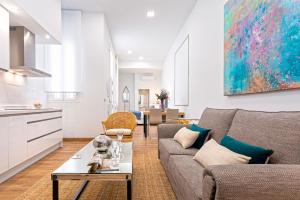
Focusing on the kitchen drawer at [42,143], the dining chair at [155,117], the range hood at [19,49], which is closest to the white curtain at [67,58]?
the kitchen drawer at [42,143]

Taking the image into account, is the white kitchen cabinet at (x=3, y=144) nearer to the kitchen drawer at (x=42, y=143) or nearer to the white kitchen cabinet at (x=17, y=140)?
the white kitchen cabinet at (x=17, y=140)

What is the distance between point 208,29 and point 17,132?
3576 mm

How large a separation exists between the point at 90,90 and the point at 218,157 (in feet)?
15.5

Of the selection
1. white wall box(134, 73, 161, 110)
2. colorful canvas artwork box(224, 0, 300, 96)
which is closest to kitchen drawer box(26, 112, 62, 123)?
colorful canvas artwork box(224, 0, 300, 96)

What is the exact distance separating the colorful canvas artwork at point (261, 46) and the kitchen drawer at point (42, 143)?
3.02 metres

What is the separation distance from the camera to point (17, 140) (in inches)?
122

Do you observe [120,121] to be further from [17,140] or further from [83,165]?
[83,165]

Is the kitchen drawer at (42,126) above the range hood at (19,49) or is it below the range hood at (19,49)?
below

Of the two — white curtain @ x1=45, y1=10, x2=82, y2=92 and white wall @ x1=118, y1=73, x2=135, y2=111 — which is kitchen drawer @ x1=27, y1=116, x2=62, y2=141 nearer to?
white curtain @ x1=45, y1=10, x2=82, y2=92

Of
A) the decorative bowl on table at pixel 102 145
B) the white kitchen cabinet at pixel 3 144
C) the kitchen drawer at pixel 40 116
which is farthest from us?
the kitchen drawer at pixel 40 116

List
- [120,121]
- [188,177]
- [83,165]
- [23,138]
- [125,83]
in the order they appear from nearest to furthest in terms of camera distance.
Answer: [188,177]
[83,165]
[23,138]
[120,121]
[125,83]

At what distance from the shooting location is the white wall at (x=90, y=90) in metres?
5.96

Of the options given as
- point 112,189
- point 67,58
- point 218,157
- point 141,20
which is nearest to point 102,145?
point 112,189

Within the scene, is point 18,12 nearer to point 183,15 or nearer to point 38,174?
point 38,174
